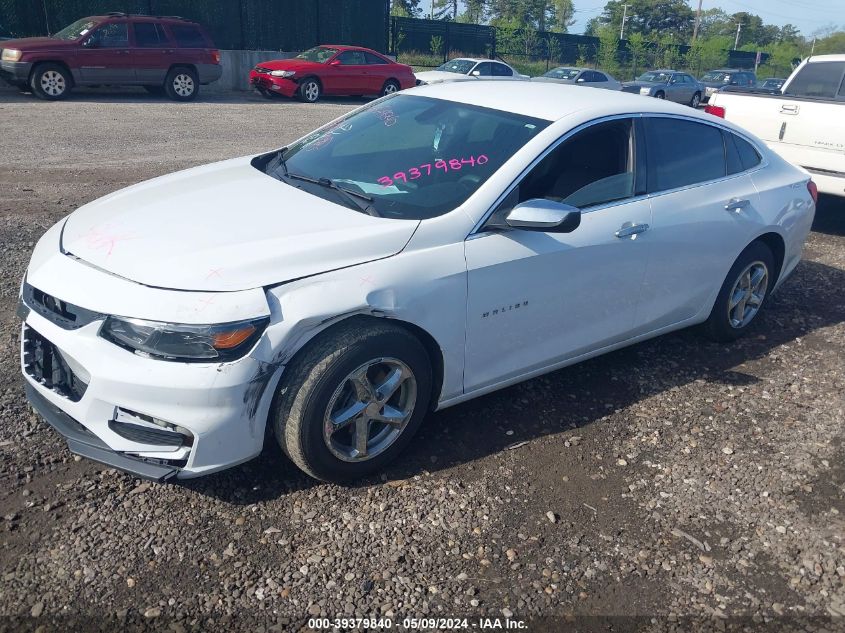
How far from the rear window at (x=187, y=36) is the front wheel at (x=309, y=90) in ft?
9.51

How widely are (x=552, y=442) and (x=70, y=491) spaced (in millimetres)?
2302

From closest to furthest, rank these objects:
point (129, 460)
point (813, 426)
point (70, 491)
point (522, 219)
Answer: point (129, 460), point (70, 491), point (522, 219), point (813, 426)

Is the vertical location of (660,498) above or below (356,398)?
below

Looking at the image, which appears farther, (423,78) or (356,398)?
(423,78)

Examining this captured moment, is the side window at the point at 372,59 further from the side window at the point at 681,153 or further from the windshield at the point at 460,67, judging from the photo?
the side window at the point at 681,153

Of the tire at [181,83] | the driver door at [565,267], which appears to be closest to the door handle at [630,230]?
the driver door at [565,267]

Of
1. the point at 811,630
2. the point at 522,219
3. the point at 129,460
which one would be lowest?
the point at 811,630

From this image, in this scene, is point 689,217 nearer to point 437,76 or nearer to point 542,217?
point 542,217

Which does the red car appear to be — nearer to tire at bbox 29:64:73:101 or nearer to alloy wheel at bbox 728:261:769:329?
tire at bbox 29:64:73:101

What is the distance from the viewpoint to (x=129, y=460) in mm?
2969

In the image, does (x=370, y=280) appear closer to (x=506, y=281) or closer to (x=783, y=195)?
(x=506, y=281)

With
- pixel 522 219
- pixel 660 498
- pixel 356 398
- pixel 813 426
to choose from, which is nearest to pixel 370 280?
pixel 356 398

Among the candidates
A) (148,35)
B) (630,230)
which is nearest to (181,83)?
(148,35)

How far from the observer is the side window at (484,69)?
2236cm
